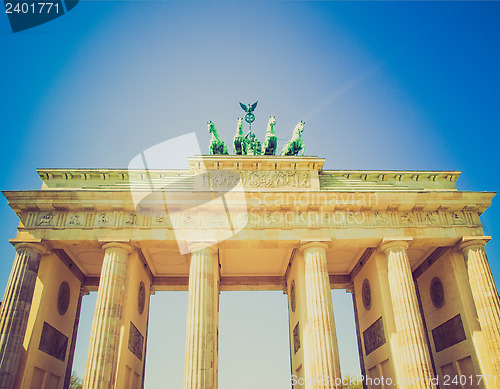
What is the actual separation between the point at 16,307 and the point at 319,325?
14.1 metres

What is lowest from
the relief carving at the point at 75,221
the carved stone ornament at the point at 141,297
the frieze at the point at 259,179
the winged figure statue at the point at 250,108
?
the carved stone ornament at the point at 141,297

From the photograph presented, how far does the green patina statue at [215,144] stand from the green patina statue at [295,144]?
376 cm

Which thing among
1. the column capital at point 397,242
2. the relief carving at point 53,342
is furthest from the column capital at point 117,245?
the column capital at point 397,242

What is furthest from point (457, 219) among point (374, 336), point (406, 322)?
point (374, 336)

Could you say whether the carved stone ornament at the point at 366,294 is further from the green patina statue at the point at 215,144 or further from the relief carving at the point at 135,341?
the relief carving at the point at 135,341

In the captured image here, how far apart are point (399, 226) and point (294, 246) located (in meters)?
5.68

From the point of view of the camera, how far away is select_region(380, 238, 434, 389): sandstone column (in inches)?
704

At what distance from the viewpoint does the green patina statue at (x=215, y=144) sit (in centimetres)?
2386

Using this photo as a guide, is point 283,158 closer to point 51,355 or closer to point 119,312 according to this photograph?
point 119,312

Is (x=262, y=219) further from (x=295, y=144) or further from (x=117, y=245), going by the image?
(x=117, y=245)

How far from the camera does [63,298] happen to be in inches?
885

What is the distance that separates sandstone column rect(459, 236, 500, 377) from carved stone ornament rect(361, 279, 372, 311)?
535cm

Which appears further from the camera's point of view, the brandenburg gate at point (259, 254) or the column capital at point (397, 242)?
the column capital at point (397, 242)

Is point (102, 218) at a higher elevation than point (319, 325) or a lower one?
higher
